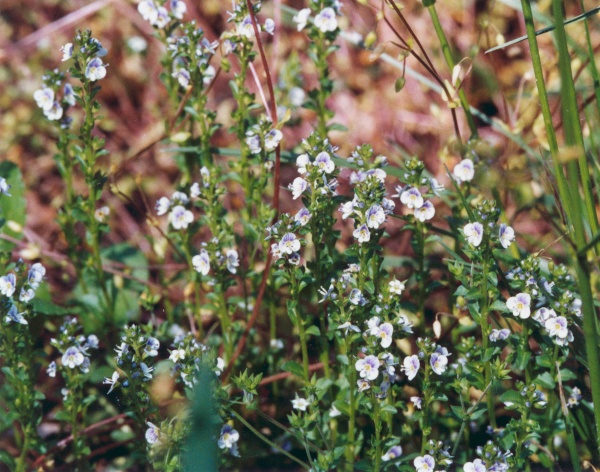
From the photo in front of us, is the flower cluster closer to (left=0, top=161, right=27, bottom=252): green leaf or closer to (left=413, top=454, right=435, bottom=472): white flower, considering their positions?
(left=0, top=161, right=27, bottom=252): green leaf

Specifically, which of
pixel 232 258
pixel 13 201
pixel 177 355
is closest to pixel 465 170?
pixel 232 258

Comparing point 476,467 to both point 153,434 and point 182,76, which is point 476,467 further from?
point 182,76

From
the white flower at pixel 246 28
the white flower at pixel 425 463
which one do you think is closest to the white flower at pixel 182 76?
the white flower at pixel 246 28

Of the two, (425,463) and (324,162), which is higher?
(324,162)

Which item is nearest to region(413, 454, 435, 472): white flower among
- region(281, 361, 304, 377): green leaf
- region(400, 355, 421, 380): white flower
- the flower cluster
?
region(400, 355, 421, 380): white flower

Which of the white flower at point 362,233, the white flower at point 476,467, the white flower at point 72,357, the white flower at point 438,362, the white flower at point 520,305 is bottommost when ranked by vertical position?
the white flower at point 476,467

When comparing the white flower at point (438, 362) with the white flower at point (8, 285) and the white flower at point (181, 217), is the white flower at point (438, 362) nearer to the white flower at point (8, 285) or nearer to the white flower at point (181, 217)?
the white flower at point (181, 217)
